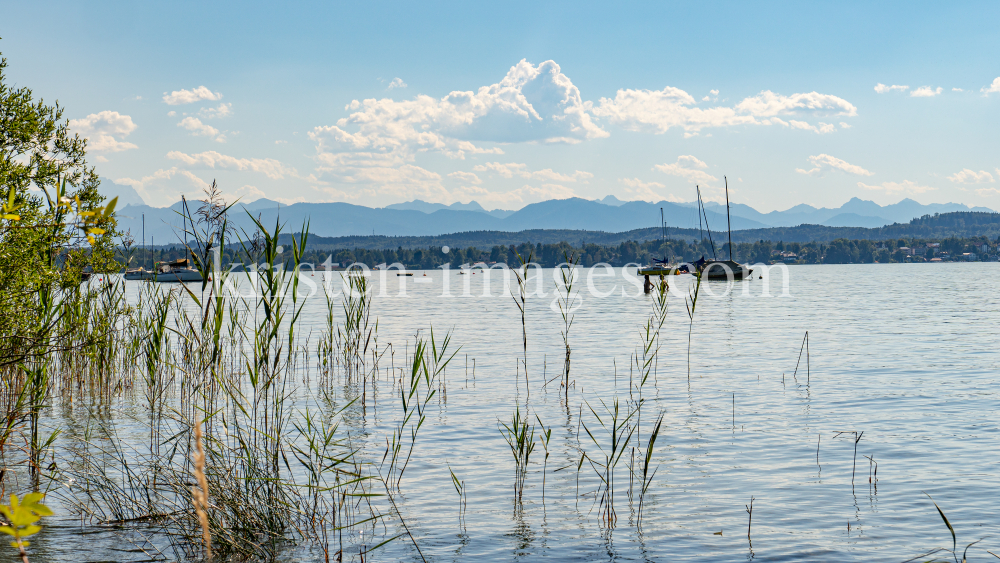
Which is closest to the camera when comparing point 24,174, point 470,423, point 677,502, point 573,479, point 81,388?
point 24,174

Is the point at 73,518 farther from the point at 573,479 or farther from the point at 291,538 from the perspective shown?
the point at 573,479

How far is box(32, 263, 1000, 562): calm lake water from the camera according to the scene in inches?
296

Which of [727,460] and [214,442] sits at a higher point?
[214,442]

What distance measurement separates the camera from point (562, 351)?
24.2 m

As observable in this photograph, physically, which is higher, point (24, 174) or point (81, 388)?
point (24, 174)

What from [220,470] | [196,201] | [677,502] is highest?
[196,201]

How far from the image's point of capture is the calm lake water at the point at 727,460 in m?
7.53

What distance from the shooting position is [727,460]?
10.8 metres

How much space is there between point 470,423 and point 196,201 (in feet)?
24.7

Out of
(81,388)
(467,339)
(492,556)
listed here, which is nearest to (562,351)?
(467,339)

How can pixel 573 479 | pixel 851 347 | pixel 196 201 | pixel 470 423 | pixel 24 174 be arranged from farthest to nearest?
pixel 851 347
pixel 470 423
pixel 573 479
pixel 24 174
pixel 196 201

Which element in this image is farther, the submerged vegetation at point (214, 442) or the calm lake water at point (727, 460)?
the calm lake water at point (727, 460)

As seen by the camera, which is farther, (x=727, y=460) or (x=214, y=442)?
(x=727, y=460)

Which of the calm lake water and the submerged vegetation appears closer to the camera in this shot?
the submerged vegetation
